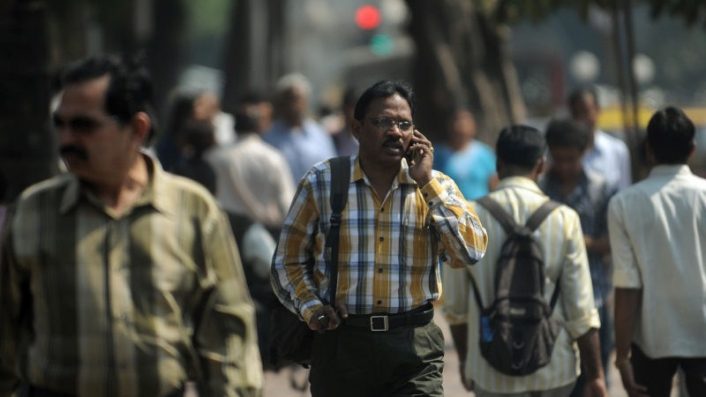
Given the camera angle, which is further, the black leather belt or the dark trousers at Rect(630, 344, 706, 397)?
the dark trousers at Rect(630, 344, 706, 397)

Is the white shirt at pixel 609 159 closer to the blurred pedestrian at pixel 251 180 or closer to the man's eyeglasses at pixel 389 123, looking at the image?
the blurred pedestrian at pixel 251 180

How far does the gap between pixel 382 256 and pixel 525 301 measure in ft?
3.41

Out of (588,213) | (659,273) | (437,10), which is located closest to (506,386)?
(659,273)

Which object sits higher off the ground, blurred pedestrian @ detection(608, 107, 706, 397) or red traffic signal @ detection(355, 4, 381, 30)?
red traffic signal @ detection(355, 4, 381, 30)

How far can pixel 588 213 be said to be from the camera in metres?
8.61

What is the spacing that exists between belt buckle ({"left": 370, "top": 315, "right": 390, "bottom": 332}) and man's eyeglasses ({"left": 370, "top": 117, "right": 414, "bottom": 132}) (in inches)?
25.9

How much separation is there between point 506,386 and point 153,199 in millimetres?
2638

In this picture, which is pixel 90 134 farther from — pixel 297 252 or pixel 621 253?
pixel 621 253

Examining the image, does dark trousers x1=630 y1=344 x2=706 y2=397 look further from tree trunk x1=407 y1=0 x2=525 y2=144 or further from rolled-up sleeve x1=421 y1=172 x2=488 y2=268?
tree trunk x1=407 y1=0 x2=525 y2=144

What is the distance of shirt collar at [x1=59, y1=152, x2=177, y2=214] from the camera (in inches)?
180

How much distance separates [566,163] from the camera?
27.5 feet

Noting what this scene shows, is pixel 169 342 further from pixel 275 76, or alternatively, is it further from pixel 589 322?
pixel 275 76

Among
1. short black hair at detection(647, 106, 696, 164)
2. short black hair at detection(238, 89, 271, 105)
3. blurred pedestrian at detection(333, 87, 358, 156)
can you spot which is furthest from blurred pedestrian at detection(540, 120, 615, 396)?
short black hair at detection(238, 89, 271, 105)

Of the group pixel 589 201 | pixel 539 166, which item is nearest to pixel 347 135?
pixel 589 201
